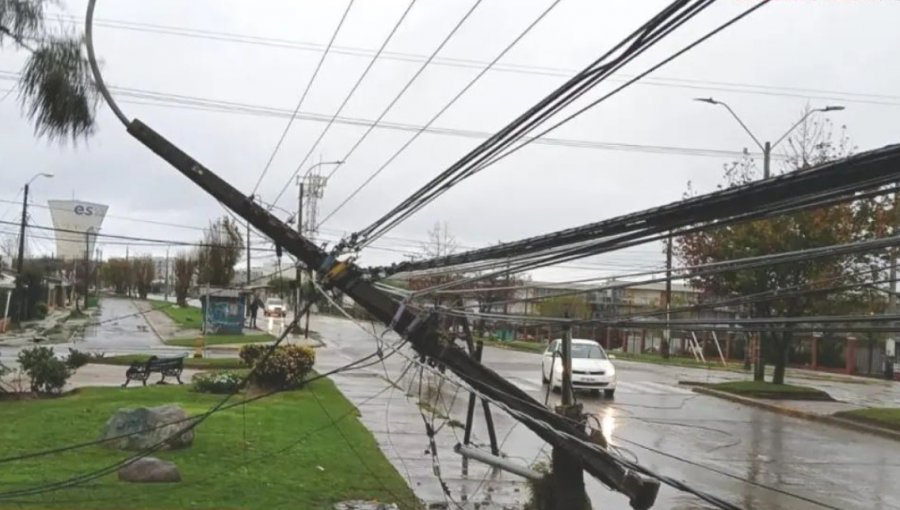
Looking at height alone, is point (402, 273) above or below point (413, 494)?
above

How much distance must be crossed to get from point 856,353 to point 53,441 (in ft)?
115

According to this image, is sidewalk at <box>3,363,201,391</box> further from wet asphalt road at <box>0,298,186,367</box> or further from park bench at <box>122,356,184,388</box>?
wet asphalt road at <box>0,298,186,367</box>

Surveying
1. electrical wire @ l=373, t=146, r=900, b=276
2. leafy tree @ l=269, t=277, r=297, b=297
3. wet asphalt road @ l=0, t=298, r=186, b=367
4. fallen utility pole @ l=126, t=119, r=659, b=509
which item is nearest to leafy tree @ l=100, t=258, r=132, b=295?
wet asphalt road @ l=0, t=298, r=186, b=367

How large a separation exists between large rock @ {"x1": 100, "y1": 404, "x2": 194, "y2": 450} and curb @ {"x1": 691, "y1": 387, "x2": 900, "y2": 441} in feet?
45.6

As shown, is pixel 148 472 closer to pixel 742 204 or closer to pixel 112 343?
pixel 742 204

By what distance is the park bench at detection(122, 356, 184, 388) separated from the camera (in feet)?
67.6

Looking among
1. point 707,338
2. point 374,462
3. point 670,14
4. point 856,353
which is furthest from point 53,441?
point 707,338

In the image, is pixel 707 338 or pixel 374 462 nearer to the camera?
pixel 374 462

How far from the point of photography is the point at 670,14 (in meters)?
4.16

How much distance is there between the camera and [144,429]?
36.6 ft

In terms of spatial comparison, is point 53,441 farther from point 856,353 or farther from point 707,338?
point 707,338

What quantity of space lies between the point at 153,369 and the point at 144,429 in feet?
33.9

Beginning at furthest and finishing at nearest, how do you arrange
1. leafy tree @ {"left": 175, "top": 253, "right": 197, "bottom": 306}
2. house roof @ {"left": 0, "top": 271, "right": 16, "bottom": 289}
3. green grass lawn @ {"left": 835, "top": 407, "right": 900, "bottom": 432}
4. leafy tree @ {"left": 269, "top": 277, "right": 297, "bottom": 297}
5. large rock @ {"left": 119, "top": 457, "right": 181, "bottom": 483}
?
1. leafy tree @ {"left": 175, "top": 253, "right": 197, "bottom": 306}
2. house roof @ {"left": 0, "top": 271, "right": 16, "bottom": 289}
3. leafy tree @ {"left": 269, "top": 277, "right": 297, "bottom": 297}
4. green grass lawn @ {"left": 835, "top": 407, "right": 900, "bottom": 432}
5. large rock @ {"left": 119, "top": 457, "right": 181, "bottom": 483}

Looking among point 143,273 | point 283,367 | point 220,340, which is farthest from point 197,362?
point 143,273
